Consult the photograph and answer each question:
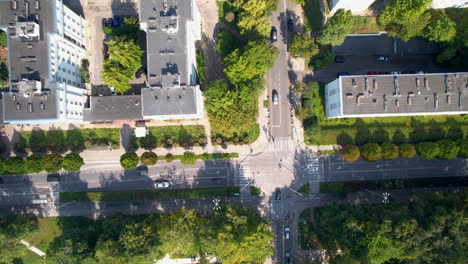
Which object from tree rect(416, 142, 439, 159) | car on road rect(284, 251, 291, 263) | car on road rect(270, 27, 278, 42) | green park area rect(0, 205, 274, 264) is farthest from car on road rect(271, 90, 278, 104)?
car on road rect(284, 251, 291, 263)

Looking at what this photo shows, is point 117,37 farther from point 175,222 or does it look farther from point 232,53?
point 175,222

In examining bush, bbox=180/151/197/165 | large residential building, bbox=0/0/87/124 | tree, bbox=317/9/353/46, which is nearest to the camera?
large residential building, bbox=0/0/87/124

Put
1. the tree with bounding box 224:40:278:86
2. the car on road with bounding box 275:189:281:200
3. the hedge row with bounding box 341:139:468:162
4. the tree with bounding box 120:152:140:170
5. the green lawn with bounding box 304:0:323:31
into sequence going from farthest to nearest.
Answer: the green lawn with bounding box 304:0:323:31, the car on road with bounding box 275:189:281:200, the tree with bounding box 120:152:140:170, the hedge row with bounding box 341:139:468:162, the tree with bounding box 224:40:278:86

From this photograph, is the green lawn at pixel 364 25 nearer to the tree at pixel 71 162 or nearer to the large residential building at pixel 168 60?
the large residential building at pixel 168 60

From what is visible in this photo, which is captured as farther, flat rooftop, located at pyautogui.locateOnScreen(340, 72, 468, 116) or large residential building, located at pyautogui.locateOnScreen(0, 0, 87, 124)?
flat rooftop, located at pyautogui.locateOnScreen(340, 72, 468, 116)

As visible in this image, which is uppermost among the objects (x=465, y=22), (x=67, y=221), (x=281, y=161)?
(x=465, y=22)

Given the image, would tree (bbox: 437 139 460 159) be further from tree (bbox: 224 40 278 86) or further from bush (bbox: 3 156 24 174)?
bush (bbox: 3 156 24 174)

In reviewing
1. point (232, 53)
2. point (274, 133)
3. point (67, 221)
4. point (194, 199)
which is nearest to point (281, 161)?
point (274, 133)
